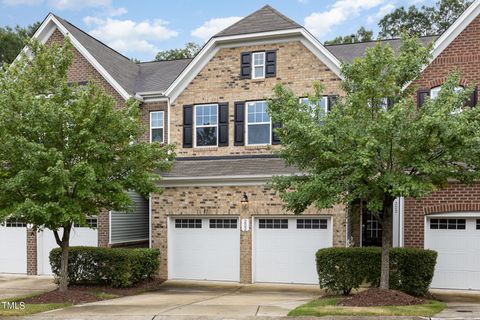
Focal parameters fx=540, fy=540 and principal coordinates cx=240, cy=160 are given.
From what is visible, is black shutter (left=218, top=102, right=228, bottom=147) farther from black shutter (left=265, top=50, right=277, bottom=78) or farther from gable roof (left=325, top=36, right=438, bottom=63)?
gable roof (left=325, top=36, right=438, bottom=63)

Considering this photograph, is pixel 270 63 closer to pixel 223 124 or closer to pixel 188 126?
pixel 223 124

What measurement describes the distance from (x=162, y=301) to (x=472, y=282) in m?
9.16

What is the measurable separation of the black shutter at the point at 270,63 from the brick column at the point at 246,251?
16.5ft

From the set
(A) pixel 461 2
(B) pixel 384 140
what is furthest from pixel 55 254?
(A) pixel 461 2

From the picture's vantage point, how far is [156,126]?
21906 millimetres

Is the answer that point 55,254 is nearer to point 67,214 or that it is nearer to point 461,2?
point 67,214

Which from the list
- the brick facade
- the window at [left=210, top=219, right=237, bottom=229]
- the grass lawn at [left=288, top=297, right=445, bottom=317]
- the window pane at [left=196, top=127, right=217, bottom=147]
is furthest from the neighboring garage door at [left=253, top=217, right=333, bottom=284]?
the grass lawn at [left=288, top=297, right=445, bottom=317]

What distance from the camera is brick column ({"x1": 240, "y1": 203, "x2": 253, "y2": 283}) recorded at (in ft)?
59.9

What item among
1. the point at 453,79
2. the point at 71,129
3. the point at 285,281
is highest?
the point at 453,79

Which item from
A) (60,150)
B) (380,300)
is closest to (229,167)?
(60,150)

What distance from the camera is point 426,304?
42.9ft

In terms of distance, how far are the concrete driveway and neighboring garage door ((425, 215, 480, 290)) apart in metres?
3.82

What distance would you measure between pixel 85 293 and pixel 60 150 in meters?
4.26

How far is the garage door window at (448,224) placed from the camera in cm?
1625
